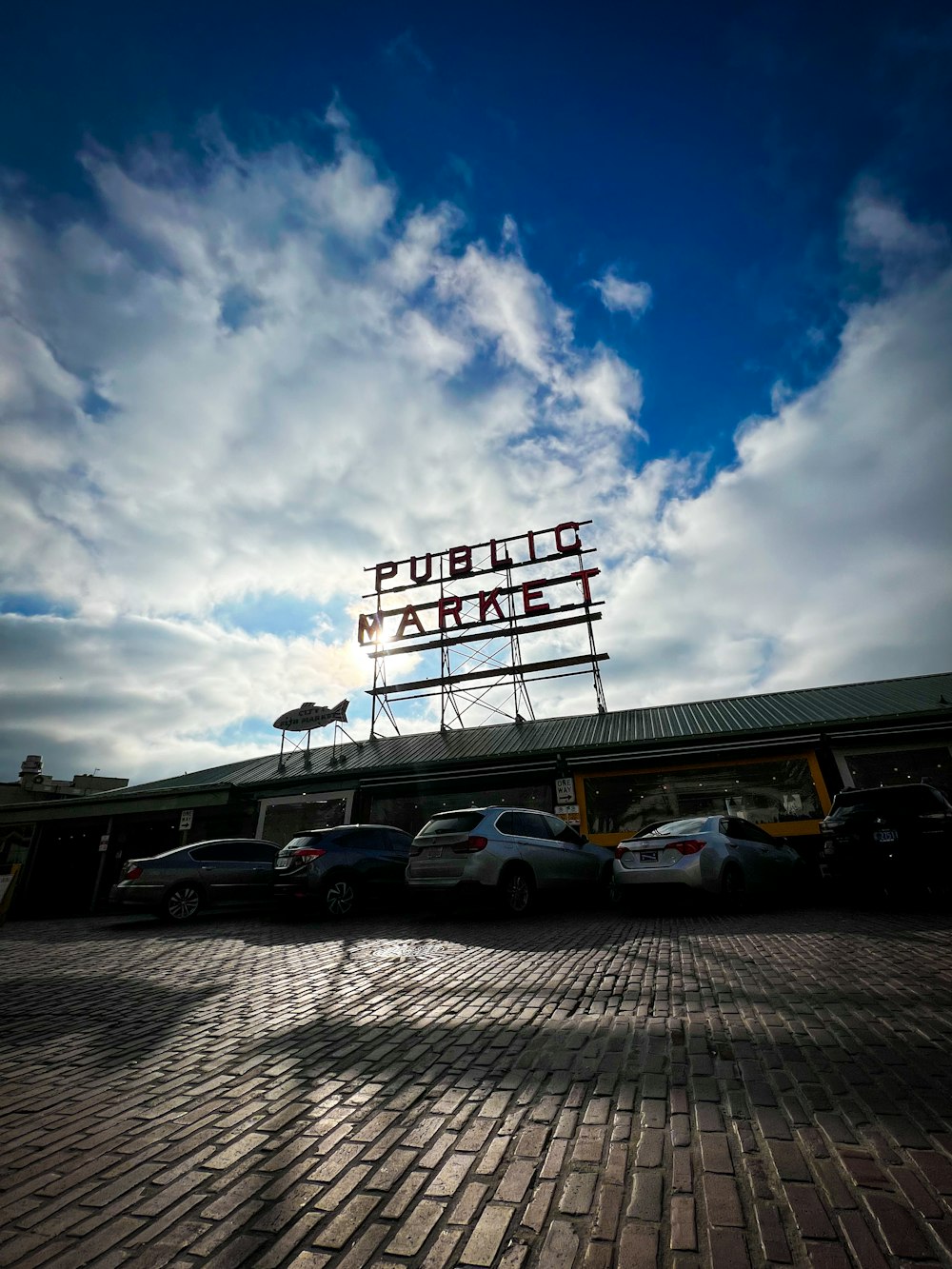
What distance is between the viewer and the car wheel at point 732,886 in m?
8.69

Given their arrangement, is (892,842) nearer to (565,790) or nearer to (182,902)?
(565,790)

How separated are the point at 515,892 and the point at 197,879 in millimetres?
6454

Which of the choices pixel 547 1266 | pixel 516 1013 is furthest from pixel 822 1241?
pixel 516 1013

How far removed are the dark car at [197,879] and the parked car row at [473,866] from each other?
2 centimetres

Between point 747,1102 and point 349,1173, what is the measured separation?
1730 millimetres

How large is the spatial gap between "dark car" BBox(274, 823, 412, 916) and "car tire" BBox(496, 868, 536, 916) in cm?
195

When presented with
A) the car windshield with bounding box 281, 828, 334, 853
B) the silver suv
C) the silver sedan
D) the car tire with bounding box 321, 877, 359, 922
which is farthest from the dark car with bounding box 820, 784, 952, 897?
the car windshield with bounding box 281, 828, 334, 853

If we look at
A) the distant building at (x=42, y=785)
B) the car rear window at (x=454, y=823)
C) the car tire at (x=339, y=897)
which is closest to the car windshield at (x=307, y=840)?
the car tire at (x=339, y=897)

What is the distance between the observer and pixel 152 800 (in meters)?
19.4

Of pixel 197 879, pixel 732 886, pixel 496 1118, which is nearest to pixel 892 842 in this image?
pixel 732 886

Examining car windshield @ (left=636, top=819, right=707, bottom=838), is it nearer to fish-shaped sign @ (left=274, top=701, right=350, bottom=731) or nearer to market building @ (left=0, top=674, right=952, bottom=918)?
market building @ (left=0, top=674, right=952, bottom=918)

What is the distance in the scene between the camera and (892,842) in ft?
26.3

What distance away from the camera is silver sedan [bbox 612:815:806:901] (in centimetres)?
852

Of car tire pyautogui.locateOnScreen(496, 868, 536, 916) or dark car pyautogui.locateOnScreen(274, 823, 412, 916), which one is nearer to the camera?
car tire pyautogui.locateOnScreen(496, 868, 536, 916)
